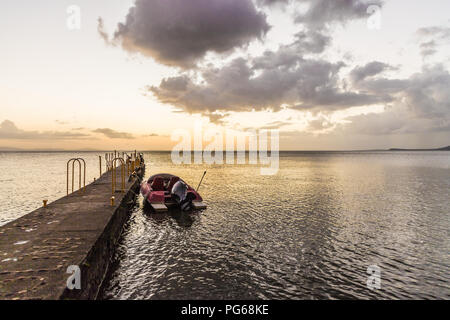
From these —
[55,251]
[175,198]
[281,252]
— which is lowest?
[281,252]

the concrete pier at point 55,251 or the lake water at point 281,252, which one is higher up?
the concrete pier at point 55,251

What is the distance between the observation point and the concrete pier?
6371 millimetres

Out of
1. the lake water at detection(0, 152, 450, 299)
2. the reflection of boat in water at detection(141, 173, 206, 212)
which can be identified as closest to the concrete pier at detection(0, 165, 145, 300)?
the lake water at detection(0, 152, 450, 299)

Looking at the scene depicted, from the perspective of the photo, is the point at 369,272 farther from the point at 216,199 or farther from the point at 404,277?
the point at 216,199

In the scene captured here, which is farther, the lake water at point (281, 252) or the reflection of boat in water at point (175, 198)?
the reflection of boat in water at point (175, 198)

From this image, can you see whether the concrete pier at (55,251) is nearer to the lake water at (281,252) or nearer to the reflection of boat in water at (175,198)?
the lake water at (281,252)

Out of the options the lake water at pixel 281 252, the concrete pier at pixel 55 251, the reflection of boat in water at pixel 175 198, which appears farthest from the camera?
the reflection of boat in water at pixel 175 198

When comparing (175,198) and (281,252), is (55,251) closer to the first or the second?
(281,252)

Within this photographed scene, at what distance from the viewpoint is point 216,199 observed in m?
25.4

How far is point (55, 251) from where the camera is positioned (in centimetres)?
840

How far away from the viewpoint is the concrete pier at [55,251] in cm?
637

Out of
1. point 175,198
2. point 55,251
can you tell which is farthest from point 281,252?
point 175,198

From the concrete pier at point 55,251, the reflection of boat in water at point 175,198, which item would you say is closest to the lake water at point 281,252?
the reflection of boat in water at point 175,198
